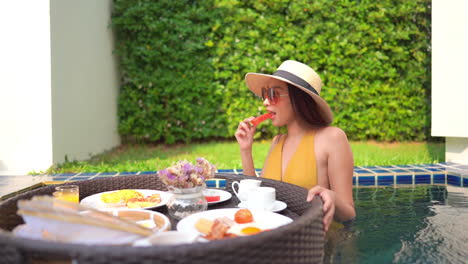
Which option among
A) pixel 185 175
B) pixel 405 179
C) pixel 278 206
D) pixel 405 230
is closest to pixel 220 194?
pixel 278 206

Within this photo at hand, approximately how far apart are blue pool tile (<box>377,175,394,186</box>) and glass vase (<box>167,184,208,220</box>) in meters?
2.81

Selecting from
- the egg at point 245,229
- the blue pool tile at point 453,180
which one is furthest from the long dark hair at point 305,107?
the blue pool tile at point 453,180

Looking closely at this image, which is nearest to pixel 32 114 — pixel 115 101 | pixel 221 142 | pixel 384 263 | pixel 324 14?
pixel 115 101

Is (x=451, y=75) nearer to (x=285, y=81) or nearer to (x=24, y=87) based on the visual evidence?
(x=285, y=81)

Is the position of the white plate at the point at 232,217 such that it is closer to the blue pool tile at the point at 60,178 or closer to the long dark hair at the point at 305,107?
the long dark hair at the point at 305,107

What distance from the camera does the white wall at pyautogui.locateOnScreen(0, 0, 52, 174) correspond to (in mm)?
4594

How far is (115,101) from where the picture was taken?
7.14 meters

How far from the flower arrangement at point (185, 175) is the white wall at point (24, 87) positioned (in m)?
3.72

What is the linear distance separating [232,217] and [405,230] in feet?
5.15

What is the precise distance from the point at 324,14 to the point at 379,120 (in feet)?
7.08

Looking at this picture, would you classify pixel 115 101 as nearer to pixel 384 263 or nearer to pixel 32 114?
pixel 32 114

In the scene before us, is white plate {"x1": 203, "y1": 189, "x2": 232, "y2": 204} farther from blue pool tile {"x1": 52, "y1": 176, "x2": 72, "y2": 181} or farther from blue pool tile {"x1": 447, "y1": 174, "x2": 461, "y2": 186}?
blue pool tile {"x1": 447, "y1": 174, "x2": 461, "y2": 186}

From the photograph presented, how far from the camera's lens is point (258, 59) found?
→ 7.10 meters

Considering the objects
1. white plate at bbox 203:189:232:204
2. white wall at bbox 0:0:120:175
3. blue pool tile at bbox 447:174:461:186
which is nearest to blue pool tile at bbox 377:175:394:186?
blue pool tile at bbox 447:174:461:186
